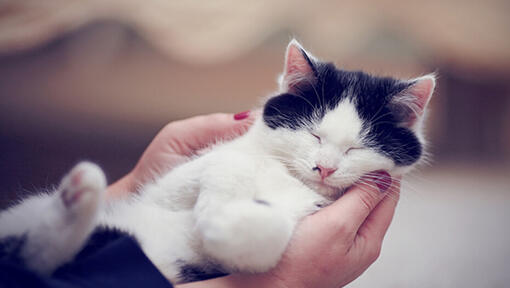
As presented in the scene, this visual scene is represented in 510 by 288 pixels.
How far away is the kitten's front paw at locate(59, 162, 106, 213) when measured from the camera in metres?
0.65

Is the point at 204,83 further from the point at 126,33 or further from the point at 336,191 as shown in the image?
the point at 336,191

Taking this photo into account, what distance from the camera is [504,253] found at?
133 centimetres

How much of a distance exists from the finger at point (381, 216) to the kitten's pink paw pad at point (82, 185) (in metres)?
0.58

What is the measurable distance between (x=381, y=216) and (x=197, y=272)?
0.44 meters

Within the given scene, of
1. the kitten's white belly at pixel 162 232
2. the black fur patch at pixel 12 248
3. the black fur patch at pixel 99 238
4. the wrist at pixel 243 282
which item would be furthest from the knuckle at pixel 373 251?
the black fur patch at pixel 12 248

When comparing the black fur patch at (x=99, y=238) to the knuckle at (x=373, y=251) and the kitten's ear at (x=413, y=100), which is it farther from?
the kitten's ear at (x=413, y=100)

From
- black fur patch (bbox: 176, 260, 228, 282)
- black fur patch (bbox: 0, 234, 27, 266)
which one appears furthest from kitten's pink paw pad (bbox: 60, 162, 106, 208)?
black fur patch (bbox: 176, 260, 228, 282)

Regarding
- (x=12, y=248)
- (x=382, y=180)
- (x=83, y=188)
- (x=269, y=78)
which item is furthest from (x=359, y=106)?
(x=269, y=78)

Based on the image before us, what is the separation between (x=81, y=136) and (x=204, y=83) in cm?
81

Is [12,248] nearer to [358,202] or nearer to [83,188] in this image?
[83,188]

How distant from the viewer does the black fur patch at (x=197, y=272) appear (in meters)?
0.78

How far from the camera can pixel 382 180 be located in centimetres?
89

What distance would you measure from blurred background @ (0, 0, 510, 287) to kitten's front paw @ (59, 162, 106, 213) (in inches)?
17.2

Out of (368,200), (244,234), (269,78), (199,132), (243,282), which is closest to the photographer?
(244,234)
